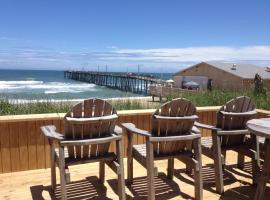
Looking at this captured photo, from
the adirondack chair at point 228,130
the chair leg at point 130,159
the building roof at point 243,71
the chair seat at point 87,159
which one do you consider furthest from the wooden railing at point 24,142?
the building roof at point 243,71

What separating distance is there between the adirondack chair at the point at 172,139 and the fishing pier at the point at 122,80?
33.7 m

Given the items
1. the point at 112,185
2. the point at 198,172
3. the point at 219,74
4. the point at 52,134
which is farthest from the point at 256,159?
the point at 219,74

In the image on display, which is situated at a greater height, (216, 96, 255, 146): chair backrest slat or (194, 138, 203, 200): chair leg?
(216, 96, 255, 146): chair backrest slat

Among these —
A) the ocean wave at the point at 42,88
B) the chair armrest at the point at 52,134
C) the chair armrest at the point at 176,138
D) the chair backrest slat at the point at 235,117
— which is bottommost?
the ocean wave at the point at 42,88

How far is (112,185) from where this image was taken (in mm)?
3469

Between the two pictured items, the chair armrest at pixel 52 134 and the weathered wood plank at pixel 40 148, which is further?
the weathered wood plank at pixel 40 148

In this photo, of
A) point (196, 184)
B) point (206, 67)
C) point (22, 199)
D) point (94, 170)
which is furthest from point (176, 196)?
point (206, 67)

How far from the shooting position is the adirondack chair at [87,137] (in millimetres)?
2734

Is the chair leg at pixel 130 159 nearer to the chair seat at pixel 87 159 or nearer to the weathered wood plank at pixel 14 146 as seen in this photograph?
the chair seat at pixel 87 159

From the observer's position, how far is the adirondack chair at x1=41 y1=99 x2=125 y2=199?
8.97 feet

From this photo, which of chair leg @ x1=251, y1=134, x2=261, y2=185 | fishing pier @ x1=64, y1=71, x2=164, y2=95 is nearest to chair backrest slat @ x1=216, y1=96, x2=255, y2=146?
chair leg @ x1=251, y1=134, x2=261, y2=185

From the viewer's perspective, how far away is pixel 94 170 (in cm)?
392

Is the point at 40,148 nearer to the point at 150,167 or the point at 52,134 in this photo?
the point at 52,134

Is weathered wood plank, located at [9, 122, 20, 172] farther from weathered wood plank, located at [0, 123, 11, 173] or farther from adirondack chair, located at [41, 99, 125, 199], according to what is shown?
adirondack chair, located at [41, 99, 125, 199]
